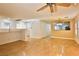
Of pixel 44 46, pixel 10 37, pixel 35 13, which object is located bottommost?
pixel 44 46

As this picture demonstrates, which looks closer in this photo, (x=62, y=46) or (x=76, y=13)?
(x=76, y=13)

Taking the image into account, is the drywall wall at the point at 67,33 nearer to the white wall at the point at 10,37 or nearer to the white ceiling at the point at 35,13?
the white ceiling at the point at 35,13

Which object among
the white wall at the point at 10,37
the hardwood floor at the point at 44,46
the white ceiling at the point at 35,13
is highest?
the white ceiling at the point at 35,13

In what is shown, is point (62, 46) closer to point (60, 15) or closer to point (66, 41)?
point (66, 41)

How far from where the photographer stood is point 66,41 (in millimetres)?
1298

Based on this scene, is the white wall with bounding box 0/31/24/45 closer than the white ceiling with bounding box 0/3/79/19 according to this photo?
No

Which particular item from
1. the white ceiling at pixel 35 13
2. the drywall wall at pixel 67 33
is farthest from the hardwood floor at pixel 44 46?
the white ceiling at pixel 35 13

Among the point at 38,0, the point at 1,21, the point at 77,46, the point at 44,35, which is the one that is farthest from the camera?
the point at 44,35

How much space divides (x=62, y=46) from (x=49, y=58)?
53 cm

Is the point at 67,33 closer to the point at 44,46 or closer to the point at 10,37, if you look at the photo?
the point at 44,46

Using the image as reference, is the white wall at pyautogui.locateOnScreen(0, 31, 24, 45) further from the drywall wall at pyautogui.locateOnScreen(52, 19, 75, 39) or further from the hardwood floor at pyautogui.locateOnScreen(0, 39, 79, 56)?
the drywall wall at pyautogui.locateOnScreen(52, 19, 75, 39)

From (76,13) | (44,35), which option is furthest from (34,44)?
(76,13)

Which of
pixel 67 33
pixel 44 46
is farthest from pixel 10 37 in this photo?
pixel 67 33

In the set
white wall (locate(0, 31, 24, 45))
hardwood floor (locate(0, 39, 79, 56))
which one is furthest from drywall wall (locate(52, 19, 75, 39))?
white wall (locate(0, 31, 24, 45))
